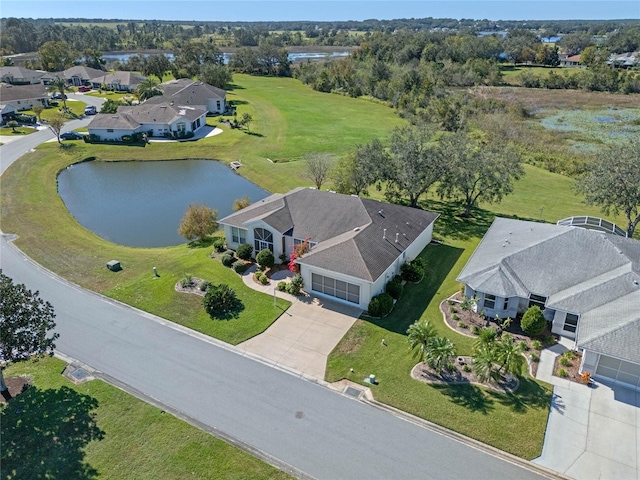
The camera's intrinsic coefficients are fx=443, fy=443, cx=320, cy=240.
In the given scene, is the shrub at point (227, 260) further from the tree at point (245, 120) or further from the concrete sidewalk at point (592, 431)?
the tree at point (245, 120)

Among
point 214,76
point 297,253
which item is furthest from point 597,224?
point 214,76

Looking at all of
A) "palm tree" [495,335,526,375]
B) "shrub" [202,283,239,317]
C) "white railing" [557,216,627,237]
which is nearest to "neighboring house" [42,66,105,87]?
"shrub" [202,283,239,317]

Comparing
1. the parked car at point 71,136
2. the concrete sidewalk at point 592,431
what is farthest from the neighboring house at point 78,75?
the concrete sidewalk at point 592,431

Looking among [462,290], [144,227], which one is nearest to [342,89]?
[144,227]

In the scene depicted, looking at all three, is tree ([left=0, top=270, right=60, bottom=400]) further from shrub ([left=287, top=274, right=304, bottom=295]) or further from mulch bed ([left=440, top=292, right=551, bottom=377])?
mulch bed ([left=440, top=292, right=551, bottom=377])

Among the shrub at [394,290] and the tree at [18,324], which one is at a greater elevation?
the tree at [18,324]

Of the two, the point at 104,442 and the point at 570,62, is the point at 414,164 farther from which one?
the point at 570,62
